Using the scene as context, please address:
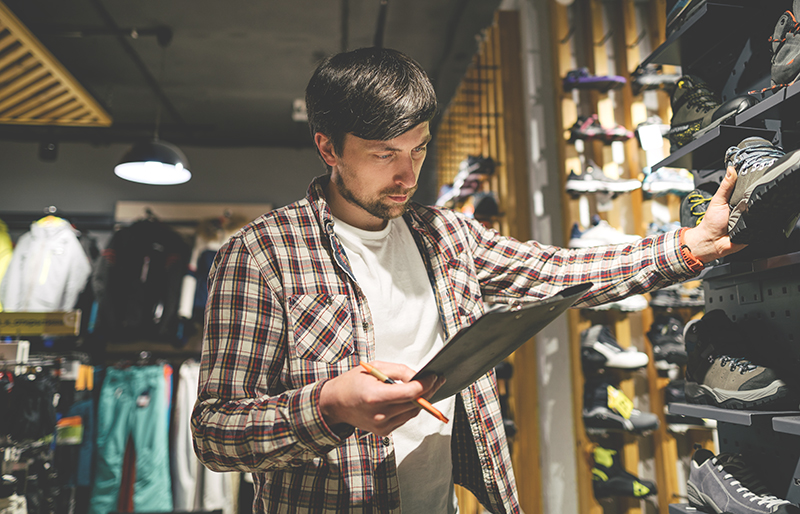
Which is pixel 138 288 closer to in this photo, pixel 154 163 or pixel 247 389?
pixel 154 163

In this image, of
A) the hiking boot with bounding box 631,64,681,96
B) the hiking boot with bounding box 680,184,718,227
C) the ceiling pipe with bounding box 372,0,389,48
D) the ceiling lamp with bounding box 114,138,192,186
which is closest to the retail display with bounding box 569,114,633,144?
the hiking boot with bounding box 631,64,681,96

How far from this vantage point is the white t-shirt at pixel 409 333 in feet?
4.09

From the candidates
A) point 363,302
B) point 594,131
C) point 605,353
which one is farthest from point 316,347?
point 594,131

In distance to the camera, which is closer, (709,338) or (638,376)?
(709,338)

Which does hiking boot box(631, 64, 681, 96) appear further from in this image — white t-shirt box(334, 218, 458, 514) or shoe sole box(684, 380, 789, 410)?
white t-shirt box(334, 218, 458, 514)

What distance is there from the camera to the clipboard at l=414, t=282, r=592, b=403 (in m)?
0.86

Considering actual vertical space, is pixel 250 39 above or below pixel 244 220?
above

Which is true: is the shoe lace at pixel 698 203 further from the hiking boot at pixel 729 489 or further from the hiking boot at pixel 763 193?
the hiking boot at pixel 729 489

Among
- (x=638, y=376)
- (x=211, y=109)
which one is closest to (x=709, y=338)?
(x=638, y=376)

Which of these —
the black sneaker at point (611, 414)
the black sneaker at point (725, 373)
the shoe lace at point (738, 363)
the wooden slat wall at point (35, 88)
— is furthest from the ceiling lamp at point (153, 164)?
the shoe lace at point (738, 363)

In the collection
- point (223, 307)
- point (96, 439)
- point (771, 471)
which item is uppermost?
point (223, 307)

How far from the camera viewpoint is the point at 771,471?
1346 mm

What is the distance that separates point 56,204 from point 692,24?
21.1ft

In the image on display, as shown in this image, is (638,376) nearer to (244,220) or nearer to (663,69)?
(663,69)
